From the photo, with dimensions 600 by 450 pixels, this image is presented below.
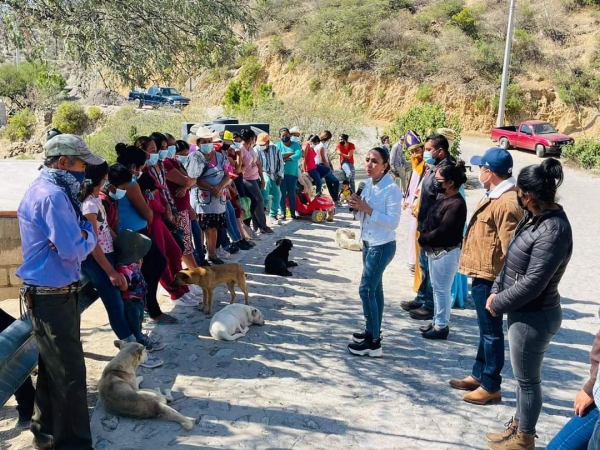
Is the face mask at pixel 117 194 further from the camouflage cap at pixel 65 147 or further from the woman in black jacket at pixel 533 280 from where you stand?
the woman in black jacket at pixel 533 280

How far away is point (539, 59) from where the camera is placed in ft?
111

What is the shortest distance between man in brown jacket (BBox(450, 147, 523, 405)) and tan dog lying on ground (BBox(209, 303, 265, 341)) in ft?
7.17

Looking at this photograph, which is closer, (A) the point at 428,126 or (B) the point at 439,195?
(B) the point at 439,195

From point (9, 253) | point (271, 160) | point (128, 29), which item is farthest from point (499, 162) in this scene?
point (9, 253)

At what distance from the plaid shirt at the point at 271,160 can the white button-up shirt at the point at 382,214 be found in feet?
17.5

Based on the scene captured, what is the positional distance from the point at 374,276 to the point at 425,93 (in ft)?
99.8

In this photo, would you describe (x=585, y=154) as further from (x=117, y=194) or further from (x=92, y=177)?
(x=92, y=177)

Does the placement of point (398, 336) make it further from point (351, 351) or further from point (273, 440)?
point (273, 440)

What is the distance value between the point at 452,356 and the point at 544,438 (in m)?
1.34

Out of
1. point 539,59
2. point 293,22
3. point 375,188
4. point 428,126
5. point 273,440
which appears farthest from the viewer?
point 293,22

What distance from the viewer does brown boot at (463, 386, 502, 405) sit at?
4.41 metres

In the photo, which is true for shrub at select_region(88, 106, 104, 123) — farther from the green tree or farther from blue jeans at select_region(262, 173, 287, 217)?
the green tree

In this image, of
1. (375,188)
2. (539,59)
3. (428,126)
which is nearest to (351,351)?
(375,188)

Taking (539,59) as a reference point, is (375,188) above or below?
below
